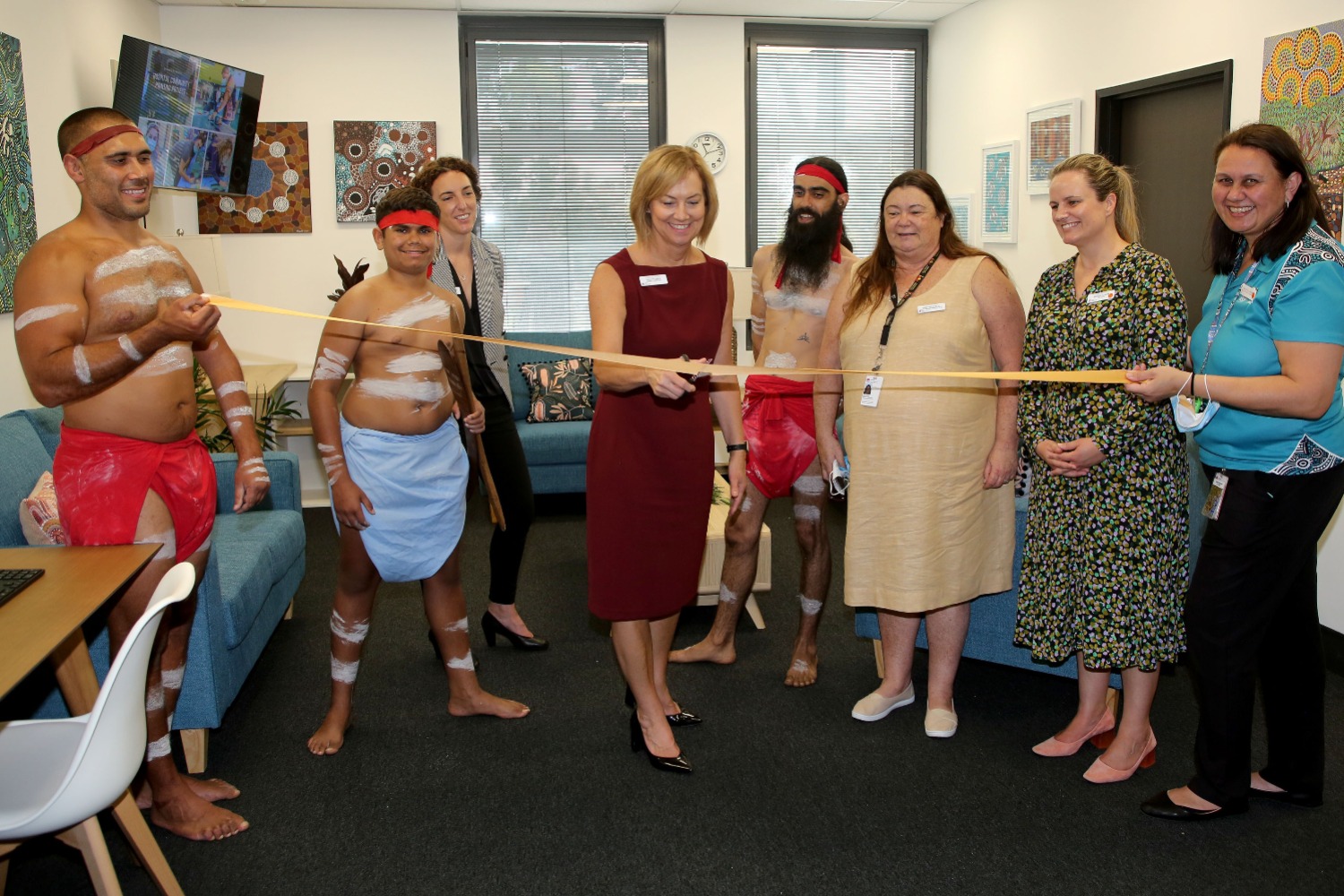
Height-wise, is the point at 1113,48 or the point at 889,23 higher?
the point at 889,23

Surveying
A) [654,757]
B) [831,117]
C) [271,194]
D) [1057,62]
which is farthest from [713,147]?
[654,757]

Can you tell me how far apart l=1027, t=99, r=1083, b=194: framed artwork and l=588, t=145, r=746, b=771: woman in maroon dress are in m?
3.37

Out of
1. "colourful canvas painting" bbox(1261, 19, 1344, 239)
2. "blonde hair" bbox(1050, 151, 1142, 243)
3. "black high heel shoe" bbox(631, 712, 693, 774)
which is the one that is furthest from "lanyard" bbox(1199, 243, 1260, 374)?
"colourful canvas painting" bbox(1261, 19, 1344, 239)

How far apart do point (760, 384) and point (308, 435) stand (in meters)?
3.66

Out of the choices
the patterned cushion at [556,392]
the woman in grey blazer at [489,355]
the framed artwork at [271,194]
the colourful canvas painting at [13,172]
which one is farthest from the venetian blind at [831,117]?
the colourful canvas painting at [13,172]

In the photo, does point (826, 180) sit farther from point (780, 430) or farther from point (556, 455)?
point (556, 455)

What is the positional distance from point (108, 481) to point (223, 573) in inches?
38.3

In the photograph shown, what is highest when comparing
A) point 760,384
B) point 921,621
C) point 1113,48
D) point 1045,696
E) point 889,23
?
point 889,23

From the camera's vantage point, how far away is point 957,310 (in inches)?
109

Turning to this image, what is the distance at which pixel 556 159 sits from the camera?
6.87 meters

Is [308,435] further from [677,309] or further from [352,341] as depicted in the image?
[677,309]

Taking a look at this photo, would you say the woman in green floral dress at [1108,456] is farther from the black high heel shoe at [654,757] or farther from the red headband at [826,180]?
the black high heel shoe at [654,757]

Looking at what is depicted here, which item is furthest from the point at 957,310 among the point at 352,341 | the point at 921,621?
the point at 352,341

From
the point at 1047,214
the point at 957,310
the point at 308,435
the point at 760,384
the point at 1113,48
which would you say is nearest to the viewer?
the point at 957,310
